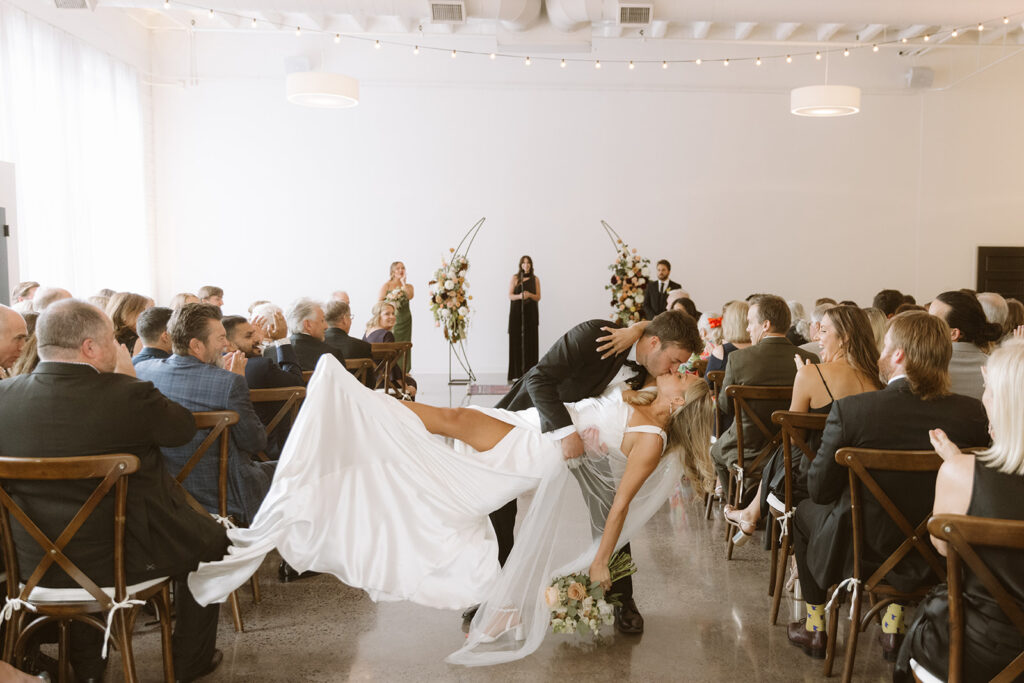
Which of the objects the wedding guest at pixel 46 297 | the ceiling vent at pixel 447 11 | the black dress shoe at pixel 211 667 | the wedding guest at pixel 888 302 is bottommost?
the black dress shoe at pixel 211 667

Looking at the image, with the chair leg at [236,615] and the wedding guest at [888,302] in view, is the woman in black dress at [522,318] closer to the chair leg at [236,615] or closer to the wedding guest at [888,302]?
the wedding guest at [888,302]

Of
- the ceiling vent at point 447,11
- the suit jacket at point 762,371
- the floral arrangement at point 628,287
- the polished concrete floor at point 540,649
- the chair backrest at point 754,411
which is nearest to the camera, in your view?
the polished concrete floor at point 540,649

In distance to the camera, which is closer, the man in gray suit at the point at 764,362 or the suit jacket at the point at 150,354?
the suit jacket at the point at 150,354

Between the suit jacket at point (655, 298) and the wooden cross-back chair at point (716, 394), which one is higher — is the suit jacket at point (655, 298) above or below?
above

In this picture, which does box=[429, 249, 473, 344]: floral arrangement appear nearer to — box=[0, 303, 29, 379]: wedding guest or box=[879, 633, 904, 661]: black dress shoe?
box=[0, 303, 29, 379]: wedding guest

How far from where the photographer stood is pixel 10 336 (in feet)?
10.4

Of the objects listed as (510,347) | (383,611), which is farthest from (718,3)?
(383,611)

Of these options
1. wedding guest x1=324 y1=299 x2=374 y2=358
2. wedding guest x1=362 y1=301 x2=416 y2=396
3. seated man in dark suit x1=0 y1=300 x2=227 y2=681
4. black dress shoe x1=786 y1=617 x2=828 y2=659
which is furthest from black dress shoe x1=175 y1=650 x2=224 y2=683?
wedding guest x1=362 y1=301 x2=416 y2=396

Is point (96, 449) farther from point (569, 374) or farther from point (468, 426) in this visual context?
point (569, 374)

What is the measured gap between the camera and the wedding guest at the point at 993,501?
189cm

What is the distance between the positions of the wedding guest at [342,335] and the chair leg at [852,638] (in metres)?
3.71

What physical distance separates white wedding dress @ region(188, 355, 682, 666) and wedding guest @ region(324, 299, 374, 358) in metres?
2.72

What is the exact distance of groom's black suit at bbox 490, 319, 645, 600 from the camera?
3186 mm

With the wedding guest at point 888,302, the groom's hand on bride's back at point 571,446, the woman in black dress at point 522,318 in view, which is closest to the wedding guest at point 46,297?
the groom's hand on bride's back at point 571,446
